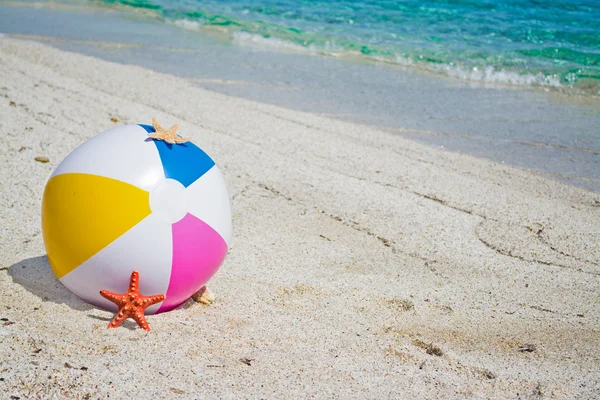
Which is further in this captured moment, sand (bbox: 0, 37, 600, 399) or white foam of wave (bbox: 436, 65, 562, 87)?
white foam of wave (bbox: 436, 65, 562, 87)

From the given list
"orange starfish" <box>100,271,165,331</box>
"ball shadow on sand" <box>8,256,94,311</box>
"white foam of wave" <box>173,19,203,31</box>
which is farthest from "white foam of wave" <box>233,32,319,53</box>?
"orange starfish" <box>100,271,165,331</box>

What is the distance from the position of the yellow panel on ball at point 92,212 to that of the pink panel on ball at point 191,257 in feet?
0.77

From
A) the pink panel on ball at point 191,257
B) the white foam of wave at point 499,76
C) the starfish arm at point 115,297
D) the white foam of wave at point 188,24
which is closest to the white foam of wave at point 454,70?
the white foam of wave at point 499,76

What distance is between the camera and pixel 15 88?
8227 millimetres

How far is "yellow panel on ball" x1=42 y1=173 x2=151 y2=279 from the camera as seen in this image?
11.6 feet

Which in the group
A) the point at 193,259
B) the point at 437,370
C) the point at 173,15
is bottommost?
the point at 437,370

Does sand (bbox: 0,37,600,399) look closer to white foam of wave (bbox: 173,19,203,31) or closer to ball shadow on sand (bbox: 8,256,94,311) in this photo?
ball shadow on sand (bbox: 8,256,94,311)

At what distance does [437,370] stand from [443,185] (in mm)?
3363

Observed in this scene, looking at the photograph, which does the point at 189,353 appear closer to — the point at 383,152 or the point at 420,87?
the point at 383,152

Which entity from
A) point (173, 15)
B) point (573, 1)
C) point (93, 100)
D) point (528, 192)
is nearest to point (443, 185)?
point (528, 192)

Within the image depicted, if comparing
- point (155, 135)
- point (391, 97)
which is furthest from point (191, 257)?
point (391, 97)

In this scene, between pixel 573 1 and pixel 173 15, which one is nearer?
pixel 173 15

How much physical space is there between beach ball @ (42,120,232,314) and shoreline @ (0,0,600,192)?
199 inches

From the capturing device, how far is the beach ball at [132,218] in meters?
3.56
